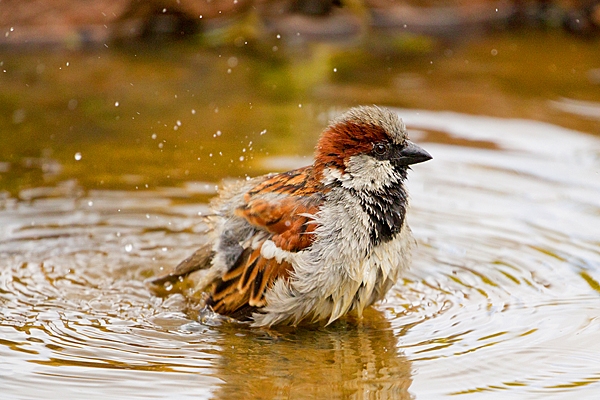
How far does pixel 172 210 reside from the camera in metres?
6.25

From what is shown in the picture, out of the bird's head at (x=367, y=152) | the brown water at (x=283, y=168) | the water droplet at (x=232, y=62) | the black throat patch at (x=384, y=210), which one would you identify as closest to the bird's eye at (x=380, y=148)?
the bird's head at (x=367, y=152)

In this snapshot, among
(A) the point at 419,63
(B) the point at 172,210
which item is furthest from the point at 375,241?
(A) the point at 419,63

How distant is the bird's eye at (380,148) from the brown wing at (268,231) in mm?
332

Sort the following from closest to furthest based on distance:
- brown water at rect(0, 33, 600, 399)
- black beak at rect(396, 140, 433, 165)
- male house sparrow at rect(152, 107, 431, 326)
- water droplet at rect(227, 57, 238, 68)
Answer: brown water at rect(0, 33, 600, 399)
male house sparrow at rect(152, 107, 431, 326)
black beak at rect(396, 140, 433, 165)
water droplet at rect(227, 57, 238, 68)

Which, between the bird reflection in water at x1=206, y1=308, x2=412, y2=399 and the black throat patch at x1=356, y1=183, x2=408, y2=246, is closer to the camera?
the bird reflection in water at x1=206, y1=308, x2=412, y2=399

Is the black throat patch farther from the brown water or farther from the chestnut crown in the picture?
the brown water

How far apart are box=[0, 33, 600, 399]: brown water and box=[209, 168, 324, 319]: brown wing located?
0.16 metres

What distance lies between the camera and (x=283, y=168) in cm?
685

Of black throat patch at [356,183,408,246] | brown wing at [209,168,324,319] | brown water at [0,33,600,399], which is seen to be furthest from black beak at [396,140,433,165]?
brown water at [0,33,600,399]

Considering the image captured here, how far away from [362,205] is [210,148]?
3094mm

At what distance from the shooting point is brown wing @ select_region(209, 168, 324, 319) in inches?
180

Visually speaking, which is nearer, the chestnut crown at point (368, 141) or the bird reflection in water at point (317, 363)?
the bird reflection in water at point (317, 363)

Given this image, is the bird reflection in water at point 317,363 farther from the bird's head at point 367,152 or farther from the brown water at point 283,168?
the bird's head at point 367,152

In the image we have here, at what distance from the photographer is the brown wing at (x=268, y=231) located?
15.0 feet
